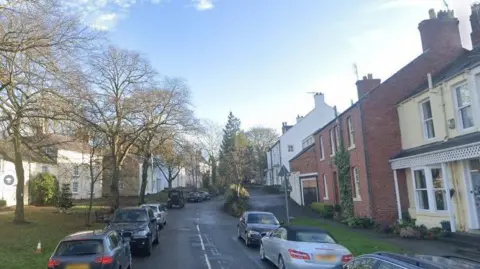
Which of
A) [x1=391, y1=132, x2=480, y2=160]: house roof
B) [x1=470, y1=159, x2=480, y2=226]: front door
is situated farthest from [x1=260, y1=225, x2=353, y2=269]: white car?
[x1=470, y1=159, x2=480, y2=226]: front door

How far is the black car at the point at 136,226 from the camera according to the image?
14234mm

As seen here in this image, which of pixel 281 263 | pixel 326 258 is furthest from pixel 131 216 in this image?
pixel 326 258

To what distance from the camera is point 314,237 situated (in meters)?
11.0

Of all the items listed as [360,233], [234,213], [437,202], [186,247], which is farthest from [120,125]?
[437,202]

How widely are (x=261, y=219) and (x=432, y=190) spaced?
799 cm

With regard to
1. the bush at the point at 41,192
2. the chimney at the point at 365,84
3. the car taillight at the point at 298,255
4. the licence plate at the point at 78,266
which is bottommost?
the car taillight at the point at 298,255

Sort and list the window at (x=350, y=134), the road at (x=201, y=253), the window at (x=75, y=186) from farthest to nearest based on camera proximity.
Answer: the window at (x=75, y=186)
the window at (x=350, y=134)
the road at (x=201, y=253)

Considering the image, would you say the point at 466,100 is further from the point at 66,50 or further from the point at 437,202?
the point at 66,50

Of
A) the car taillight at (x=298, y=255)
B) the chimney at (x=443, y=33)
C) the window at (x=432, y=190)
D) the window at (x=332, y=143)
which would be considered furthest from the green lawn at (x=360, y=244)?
the chimney at (x=443, y=33)

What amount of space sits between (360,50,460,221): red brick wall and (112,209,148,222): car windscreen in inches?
483

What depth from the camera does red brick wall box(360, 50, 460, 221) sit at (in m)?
20.8

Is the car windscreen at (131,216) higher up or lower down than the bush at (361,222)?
higher up

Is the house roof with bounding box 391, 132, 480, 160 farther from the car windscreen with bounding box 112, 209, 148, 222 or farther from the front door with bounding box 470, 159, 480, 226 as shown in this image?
the car windscreen with bounding box 112, 209, 148, 222

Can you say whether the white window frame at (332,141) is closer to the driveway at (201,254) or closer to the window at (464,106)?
the driveway at (201,254)
